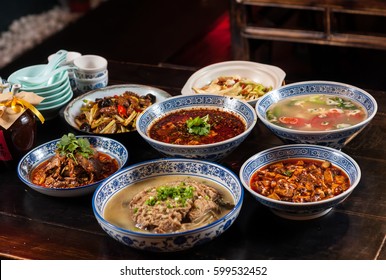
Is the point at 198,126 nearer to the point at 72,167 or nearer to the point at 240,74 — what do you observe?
the point at 72,167

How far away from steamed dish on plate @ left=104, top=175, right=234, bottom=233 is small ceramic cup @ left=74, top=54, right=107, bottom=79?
94 centimetres

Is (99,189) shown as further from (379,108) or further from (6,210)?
(379,108)

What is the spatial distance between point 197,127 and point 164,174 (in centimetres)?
26

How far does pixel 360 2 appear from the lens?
12.7 ft

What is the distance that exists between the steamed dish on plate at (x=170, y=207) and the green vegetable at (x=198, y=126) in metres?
0.28

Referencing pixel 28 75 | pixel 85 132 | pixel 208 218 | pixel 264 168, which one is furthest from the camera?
pixel 28 75

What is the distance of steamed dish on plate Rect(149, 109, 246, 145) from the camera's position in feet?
7.50

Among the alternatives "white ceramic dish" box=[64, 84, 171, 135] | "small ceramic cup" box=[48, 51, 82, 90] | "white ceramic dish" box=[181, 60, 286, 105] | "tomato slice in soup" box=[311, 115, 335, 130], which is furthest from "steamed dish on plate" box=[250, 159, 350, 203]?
"small ceramic cup" box=[48, 51, 82, 90]

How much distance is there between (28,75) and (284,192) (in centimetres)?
151

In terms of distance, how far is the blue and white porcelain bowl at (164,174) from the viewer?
1.78m

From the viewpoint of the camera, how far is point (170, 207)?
1.89 m

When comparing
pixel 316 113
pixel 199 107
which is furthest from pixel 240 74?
pixel 316 113

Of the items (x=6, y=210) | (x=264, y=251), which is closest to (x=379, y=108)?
(x=264, y=251)

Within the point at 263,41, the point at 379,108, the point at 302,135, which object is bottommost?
the point at 263,41
